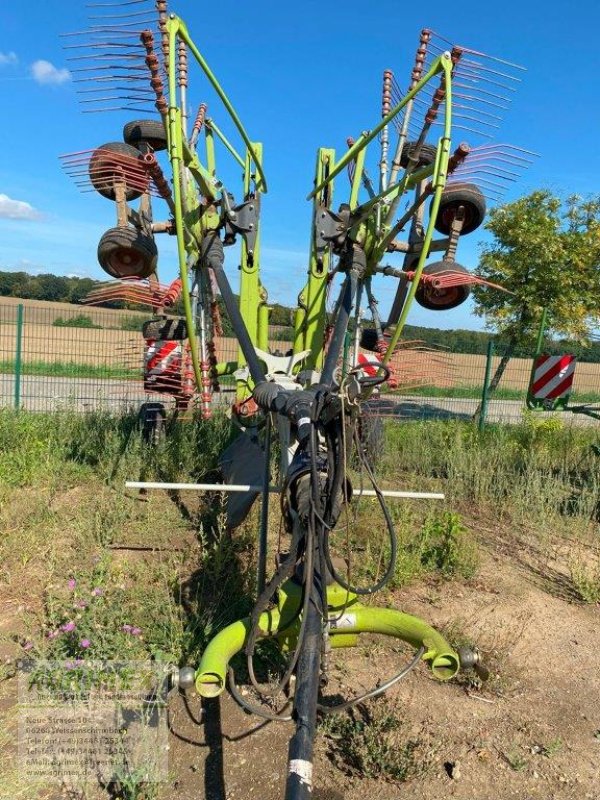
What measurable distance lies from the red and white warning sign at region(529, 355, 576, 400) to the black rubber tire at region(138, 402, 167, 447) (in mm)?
4233

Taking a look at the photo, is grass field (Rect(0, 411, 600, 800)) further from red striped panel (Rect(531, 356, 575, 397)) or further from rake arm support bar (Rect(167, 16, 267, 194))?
rake arm support bar (Rect(167, 16, 267, 194))

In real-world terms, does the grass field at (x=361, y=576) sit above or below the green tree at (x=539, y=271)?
below

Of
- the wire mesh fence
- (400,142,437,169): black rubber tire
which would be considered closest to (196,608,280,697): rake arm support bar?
(400,142,437,169): black rubber tire

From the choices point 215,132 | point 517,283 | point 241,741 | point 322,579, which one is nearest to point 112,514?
point 241,741

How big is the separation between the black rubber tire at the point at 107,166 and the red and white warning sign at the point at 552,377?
5.17 metres

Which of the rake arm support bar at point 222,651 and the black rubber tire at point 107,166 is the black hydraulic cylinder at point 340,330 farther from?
the black rubber tire at point 107,166

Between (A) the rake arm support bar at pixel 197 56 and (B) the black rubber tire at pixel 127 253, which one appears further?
(B) the black rubber tire at pixel 127 253

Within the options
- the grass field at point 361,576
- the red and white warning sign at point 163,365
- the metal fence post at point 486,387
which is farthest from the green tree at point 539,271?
the red and white warning sign at point 163,365

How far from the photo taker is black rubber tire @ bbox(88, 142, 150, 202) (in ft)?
12.0

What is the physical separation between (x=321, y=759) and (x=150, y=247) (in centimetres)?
293

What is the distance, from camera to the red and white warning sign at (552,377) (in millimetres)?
Answer: 7270

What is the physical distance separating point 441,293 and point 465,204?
0.56 meters

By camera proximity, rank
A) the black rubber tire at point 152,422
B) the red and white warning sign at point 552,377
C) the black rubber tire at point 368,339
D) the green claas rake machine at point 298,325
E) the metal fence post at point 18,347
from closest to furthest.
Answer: the green claas rake machine at point 298,325
the black rubber tire at point 368,339
the black rubber tire at point 152,422
the red and white warning sign at point 552,377
the metal fence post at point 18,347

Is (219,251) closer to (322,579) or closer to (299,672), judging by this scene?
(322,579)
